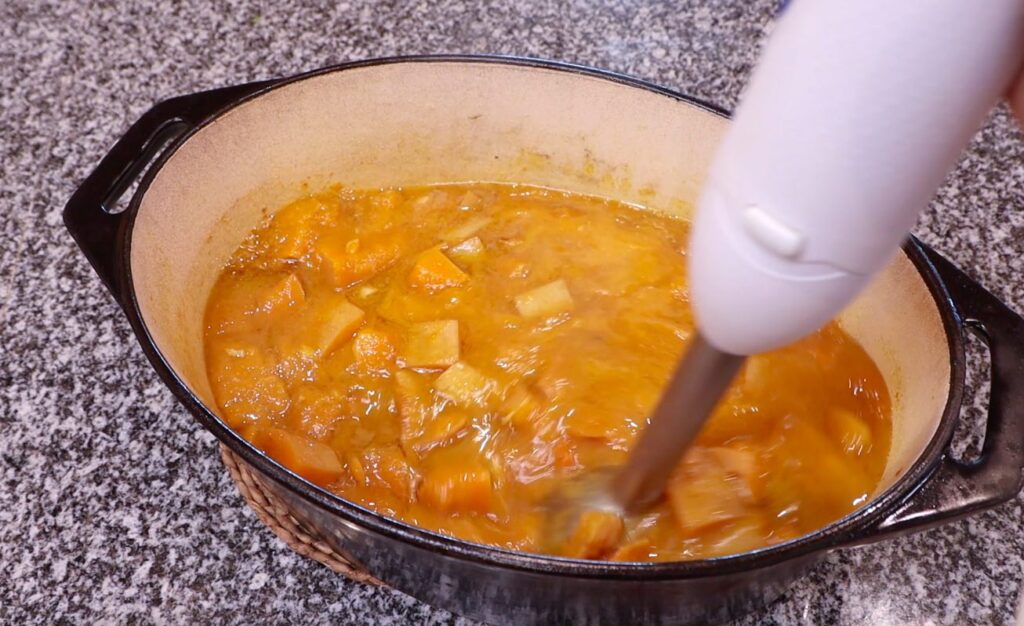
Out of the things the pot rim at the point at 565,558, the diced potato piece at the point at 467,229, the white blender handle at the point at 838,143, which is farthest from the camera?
the diced potato piece at the point at 467,229

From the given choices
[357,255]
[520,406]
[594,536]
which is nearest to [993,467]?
[594,536]

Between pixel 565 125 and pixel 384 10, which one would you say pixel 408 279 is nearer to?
pixel 565 125

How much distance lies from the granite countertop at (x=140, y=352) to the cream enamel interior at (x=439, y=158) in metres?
0.14

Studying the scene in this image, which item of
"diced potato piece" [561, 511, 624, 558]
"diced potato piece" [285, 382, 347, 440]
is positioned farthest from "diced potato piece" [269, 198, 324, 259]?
"diced potato piece" [561, 511, 624, 558]

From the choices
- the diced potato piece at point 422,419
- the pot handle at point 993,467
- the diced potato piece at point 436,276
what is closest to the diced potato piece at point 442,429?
the diced potato piece at point 422,419

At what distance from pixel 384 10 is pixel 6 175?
2.36ft

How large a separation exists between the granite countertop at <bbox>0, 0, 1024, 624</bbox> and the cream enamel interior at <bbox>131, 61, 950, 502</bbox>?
0.14 meters

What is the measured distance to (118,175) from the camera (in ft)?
2.99

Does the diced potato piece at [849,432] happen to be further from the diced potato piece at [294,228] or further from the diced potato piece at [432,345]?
the diced potato piece at [294,228]

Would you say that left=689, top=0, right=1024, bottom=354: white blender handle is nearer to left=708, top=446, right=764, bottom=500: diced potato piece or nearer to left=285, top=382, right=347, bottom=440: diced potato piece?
left=708, top=446, right=764, bottom=500: diced potato piece

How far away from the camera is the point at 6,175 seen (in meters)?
1.29

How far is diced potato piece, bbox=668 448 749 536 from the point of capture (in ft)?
2.76

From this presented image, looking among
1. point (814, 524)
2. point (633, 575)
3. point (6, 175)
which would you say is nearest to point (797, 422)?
point (814, 524)

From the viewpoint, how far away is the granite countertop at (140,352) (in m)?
0.91
